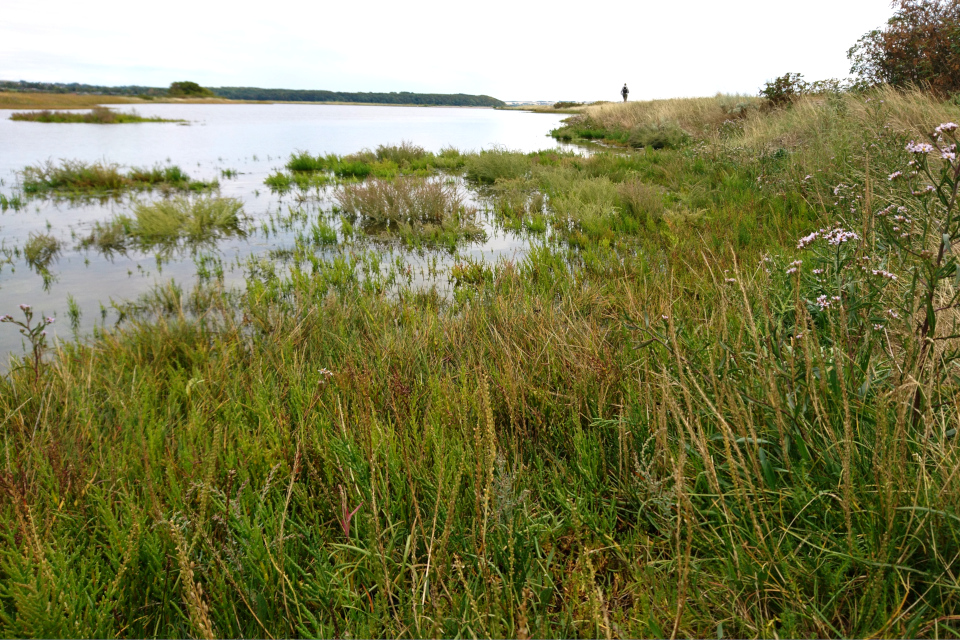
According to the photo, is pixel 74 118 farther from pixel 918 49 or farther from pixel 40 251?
pixel 918 49

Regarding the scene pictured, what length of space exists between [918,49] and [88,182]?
720 inches

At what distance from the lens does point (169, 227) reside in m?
7.32

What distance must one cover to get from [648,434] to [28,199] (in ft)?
39.5

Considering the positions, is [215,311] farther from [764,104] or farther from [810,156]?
[764,104]

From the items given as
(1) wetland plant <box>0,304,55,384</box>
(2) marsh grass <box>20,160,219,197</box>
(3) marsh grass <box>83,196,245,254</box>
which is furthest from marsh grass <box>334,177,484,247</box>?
(1) wetland plant <box>0,304,55,384</box>

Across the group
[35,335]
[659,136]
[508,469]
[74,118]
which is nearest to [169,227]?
[35,335]

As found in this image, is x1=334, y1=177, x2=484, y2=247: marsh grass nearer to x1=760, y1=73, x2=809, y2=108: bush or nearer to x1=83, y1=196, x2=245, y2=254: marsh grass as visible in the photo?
x1=83, y1=196, x2=245, y2=254: marsh grass

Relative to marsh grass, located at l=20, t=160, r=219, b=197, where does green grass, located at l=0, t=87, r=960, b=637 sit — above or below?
below

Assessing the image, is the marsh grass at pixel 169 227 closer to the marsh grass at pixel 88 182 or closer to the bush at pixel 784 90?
the marsh grass at pixel 88 182

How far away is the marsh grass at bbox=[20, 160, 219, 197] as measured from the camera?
10.5 m

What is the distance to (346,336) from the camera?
397cm

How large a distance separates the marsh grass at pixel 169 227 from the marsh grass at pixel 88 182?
345 centimetres

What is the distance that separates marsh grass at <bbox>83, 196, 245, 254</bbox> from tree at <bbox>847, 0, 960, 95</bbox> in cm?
1359

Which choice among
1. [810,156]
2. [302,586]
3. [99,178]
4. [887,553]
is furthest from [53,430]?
[99,178]
